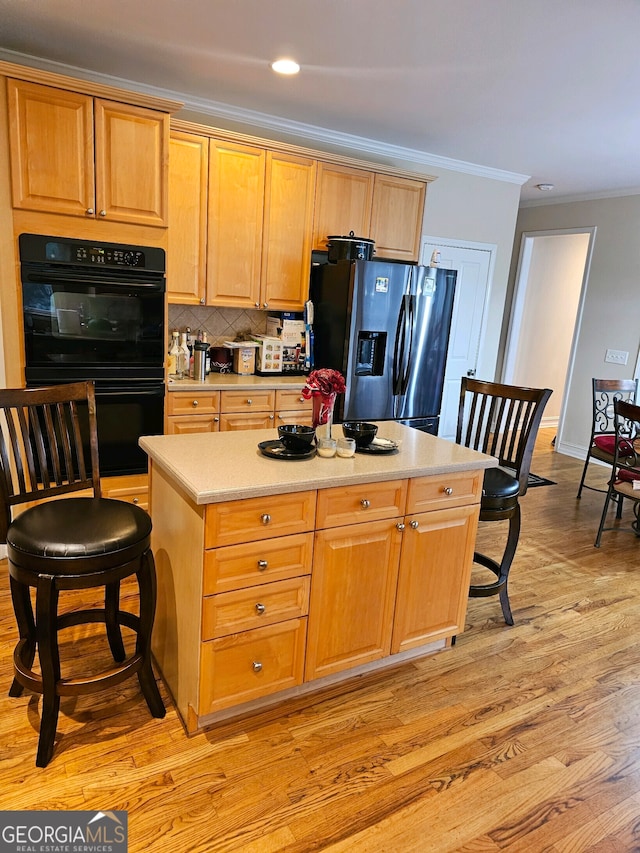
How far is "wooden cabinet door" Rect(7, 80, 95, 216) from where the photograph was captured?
272 cm

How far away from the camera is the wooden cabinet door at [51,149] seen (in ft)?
8.93

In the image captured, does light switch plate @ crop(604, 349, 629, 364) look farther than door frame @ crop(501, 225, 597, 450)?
No

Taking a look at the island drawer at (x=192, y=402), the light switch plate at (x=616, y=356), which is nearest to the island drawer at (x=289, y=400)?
the island drawer at (x=192, y=402)

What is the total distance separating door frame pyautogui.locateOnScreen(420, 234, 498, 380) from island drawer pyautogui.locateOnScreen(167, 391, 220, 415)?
7.68ft

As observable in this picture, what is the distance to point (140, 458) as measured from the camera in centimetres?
334

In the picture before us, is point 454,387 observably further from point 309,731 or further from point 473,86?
point 309,731

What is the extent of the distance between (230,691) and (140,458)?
177cm

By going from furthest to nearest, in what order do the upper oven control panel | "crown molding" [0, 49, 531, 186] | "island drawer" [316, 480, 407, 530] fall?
"crown molding" [0, 49, 531, 186], the upper oven control panel, "island drawer" [316, 480, 407, 530]

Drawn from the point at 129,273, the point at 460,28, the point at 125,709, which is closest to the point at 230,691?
the point at 125,709

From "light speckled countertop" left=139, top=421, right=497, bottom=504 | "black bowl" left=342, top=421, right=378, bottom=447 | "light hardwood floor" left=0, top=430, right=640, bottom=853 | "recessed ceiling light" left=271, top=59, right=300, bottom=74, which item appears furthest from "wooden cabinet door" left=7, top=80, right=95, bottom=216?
"light hardwood floor" left=0, top=430, right=640, bottom=853

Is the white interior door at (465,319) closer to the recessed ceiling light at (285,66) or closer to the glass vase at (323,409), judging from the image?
the recessed ceiling light at (285,66)

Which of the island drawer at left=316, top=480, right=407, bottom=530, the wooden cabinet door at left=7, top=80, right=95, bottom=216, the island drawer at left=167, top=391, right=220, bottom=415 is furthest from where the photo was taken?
the island drawer at left=167, top=391, right=220, bottom=415

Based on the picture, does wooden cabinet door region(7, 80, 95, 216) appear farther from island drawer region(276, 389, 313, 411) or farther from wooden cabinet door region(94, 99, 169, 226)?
island drawer region(276, 389, 313, 411)

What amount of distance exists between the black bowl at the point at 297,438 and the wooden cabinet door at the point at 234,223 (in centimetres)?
193
